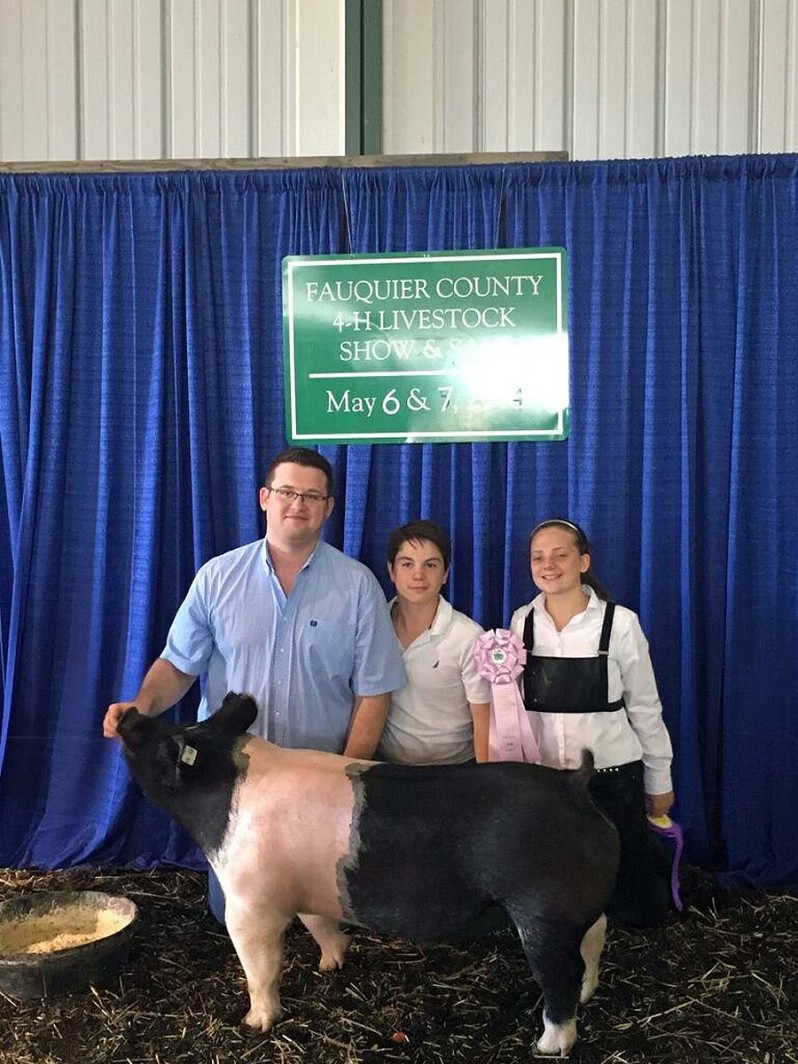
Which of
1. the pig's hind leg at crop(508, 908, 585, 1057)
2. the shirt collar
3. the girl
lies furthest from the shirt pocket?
the pig's hind leg at crop(508, 908, 585, 1057)

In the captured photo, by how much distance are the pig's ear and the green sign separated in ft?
4.26

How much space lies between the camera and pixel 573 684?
282 cm

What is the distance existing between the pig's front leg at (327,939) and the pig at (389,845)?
0.31 meters

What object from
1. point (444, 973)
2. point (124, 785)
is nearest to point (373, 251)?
point (124, 785)

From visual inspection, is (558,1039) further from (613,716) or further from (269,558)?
(269,558)

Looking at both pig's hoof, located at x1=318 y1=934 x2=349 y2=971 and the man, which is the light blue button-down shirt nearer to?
the man

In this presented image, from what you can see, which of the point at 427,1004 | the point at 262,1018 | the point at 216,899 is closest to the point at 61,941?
the point at 216,899

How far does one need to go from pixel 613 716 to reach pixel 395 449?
129 cm

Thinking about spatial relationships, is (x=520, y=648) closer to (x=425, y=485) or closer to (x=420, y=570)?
(x=420, y=570)

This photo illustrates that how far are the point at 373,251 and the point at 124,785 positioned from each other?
2243 mm

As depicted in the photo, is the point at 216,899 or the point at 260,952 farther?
the point at 216,899

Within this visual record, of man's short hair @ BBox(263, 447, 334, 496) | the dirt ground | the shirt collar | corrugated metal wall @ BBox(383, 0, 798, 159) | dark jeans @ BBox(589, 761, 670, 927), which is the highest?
corrugated metal wall @ BBox(383, 0, 798, 159)

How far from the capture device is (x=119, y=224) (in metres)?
3.57

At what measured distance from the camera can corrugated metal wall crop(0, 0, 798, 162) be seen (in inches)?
150
